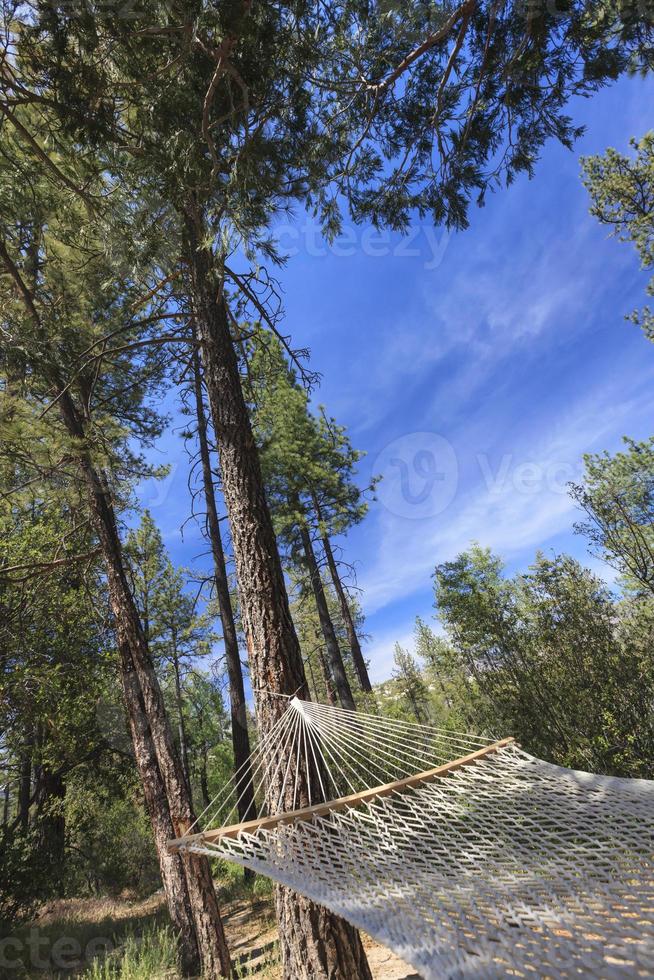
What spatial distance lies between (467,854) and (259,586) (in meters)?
1.29

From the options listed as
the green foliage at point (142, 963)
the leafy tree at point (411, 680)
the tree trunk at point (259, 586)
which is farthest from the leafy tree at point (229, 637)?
the leafy tree at point (411, 680)

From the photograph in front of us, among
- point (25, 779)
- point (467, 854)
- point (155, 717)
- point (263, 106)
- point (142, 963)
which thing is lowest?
point (142, 963)

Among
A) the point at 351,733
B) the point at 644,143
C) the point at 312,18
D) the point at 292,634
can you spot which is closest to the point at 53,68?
the point at 312,18

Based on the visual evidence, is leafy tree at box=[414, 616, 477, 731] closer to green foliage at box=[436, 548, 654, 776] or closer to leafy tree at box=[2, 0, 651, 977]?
green foliage at box=[436, 548, 654, 776]

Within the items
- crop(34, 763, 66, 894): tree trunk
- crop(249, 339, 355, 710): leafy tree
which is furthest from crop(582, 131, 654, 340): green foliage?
crop(34, 763, 66, 894): tree trunk

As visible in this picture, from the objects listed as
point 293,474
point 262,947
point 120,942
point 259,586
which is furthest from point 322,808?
point 293,474

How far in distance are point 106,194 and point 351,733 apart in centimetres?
356

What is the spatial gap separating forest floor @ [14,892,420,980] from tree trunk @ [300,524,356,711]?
9.15 ft

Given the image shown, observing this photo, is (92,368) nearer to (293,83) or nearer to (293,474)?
(293,83)

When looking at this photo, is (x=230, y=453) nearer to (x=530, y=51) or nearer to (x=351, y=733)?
(x=351, y=733)

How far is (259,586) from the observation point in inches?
87.6

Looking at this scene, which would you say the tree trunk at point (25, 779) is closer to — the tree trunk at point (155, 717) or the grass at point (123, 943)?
the grass at point (123, 943)

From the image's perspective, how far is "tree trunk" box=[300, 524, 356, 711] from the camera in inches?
288

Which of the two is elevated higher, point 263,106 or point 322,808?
point 263,106
